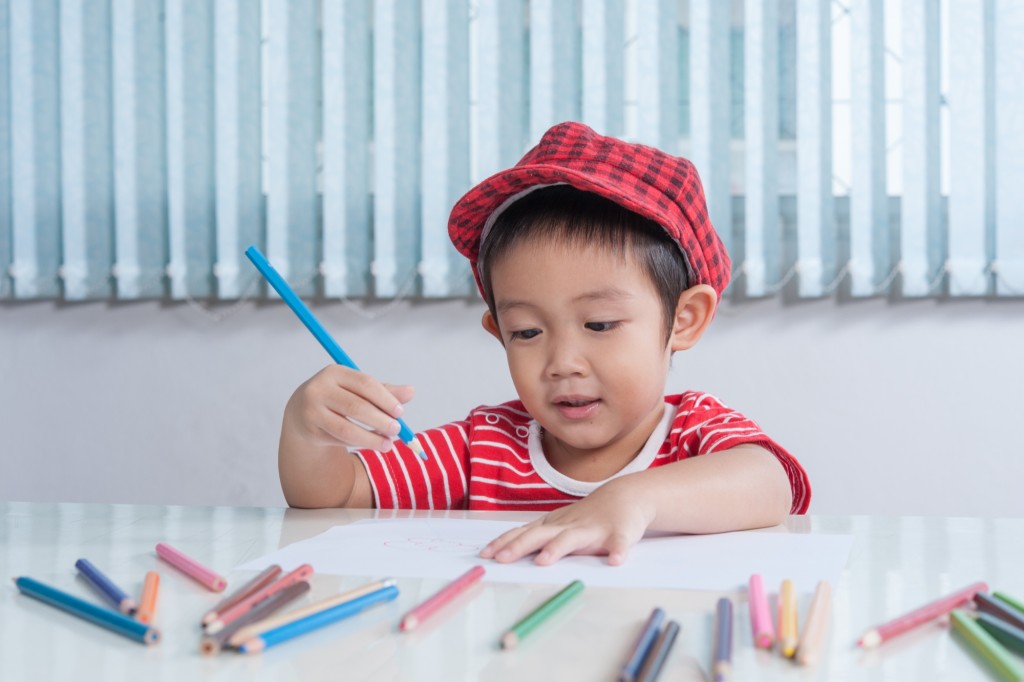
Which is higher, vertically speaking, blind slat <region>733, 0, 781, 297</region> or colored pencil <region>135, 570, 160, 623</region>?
blind slat <region>733, 0, 781, 297</region>

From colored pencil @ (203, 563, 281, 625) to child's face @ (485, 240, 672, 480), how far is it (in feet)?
1.23

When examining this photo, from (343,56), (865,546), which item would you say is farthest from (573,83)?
(865,546)

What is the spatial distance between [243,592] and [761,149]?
1165 millimetres

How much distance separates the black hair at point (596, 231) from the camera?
0.81 metres

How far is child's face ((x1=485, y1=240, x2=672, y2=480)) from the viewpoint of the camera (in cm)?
79

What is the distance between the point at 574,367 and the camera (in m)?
0.78

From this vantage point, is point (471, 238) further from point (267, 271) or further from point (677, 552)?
point (677, 552)

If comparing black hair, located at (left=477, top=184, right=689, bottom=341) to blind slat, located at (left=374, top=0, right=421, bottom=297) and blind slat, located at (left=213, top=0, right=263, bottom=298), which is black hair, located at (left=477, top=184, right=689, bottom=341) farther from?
blind slat, located at (left=213, top=0, right=263, bottom=298)

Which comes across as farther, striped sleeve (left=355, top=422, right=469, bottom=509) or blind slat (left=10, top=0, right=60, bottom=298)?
blind slat (left=10, top=0, right=60, bottom=298)

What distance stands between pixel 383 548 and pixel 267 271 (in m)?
0.21

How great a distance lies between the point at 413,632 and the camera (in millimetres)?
371

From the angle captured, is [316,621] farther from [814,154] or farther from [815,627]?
[814,154]

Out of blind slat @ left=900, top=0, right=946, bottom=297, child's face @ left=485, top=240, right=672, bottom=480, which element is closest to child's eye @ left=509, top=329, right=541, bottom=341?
child's face @ left=485, top=240, right=672, bottom=480

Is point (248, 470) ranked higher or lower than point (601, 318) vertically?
lower
